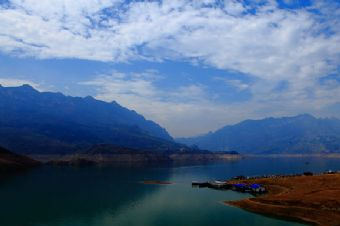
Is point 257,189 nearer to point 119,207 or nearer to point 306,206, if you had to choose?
point 306,206

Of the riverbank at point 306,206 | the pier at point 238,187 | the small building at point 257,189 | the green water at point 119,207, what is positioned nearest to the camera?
the riverbank at point 306,206

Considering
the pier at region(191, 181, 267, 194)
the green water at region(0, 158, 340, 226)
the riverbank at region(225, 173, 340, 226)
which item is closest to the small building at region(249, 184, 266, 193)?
the pier at region(191, 181, 267, 194)

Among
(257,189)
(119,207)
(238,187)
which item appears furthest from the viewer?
(238,187)

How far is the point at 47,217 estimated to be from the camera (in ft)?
238

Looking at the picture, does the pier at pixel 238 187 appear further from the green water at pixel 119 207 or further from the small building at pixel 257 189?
the green water at pixel 119 207

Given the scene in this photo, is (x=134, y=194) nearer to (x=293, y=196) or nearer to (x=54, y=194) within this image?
(x=54, y=194)

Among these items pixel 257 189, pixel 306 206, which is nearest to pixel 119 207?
pixel 306 206

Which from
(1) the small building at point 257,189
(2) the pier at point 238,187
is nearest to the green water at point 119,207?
(2) the pier at point 238,187

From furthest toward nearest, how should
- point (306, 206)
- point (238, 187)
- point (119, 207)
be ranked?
point (238, 187)
point (119, 207)
point (306, 206)

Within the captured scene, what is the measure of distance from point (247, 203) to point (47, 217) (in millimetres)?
40025

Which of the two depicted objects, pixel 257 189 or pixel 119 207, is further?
pixel 257 189

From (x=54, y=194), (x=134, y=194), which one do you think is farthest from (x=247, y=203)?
(x=54, y=194)

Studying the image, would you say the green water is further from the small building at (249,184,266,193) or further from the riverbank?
the small building at (249,184,266,193)

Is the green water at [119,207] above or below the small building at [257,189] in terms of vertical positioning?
below
